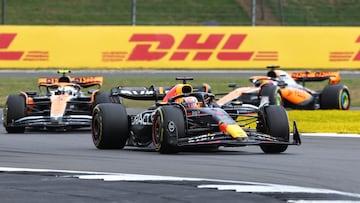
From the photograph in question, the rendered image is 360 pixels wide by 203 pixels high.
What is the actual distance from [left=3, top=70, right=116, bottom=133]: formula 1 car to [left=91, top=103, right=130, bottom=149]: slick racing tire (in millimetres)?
4525

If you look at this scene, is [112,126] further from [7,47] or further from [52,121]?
[7,47]

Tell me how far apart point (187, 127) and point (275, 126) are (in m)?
1.20

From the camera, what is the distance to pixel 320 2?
170 ft

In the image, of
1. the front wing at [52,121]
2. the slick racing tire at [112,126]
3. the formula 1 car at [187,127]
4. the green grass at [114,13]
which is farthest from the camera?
the green grass at [114,13]

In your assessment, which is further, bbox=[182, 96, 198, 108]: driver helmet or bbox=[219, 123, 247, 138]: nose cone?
bbox=[182, 96, 198, 108]: driver helmet

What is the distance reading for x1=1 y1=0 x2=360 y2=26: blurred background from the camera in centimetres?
4900

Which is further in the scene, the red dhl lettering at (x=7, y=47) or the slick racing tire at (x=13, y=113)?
the red dhl lettering at (x=7, y=47)

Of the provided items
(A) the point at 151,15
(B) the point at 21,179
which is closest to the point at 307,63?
(A) the point at 151,15

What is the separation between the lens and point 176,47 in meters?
38.2

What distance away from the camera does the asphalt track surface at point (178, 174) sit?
34.9 ft

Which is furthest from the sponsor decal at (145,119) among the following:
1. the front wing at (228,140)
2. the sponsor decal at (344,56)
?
the sponsor decal at (344,56)

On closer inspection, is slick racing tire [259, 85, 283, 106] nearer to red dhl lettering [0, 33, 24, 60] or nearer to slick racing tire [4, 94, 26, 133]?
slick racing tire [4, 94, 26, 133]

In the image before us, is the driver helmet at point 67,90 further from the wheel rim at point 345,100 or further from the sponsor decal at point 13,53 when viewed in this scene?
the sponsor decal at point 13,53

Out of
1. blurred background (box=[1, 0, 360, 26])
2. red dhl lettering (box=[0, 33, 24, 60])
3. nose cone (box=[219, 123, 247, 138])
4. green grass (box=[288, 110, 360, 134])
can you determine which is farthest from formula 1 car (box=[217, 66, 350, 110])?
blurred background (box=[1, 0, 360, 26])
